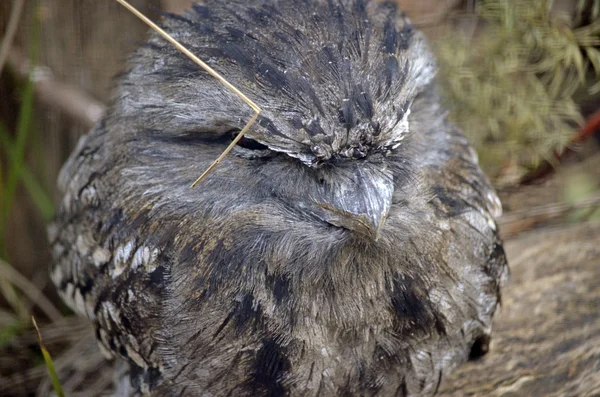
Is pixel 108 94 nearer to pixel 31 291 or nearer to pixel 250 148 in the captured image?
pixel 31 291

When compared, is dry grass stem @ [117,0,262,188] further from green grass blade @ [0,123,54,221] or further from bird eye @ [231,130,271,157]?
green grass blade @ [0,123,54,221]

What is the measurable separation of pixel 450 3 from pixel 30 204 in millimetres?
2725

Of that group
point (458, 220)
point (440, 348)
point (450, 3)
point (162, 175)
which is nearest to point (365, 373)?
point (440, 348)

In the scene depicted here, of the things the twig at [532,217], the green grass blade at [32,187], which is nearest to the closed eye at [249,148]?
the green grass blade at [32,187]

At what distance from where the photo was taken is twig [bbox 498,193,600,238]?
3967mm

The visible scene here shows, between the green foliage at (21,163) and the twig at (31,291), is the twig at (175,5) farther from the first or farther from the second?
the twig at (31,291)

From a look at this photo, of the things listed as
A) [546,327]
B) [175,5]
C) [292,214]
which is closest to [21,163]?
[175,5]

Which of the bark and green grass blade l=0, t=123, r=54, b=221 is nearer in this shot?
the bark

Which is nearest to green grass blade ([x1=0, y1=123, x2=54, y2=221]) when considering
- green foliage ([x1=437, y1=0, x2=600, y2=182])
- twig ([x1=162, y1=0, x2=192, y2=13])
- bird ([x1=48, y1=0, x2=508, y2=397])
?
twig ([x1=162, y1=0, x2=192, y2=13])

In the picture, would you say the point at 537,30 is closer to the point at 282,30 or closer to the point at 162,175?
the point at 282,30

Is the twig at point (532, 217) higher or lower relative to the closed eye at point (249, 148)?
lower

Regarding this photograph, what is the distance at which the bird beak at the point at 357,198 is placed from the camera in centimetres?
180

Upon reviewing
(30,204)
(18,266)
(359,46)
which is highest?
(359,46)

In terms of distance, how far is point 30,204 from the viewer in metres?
4.15
